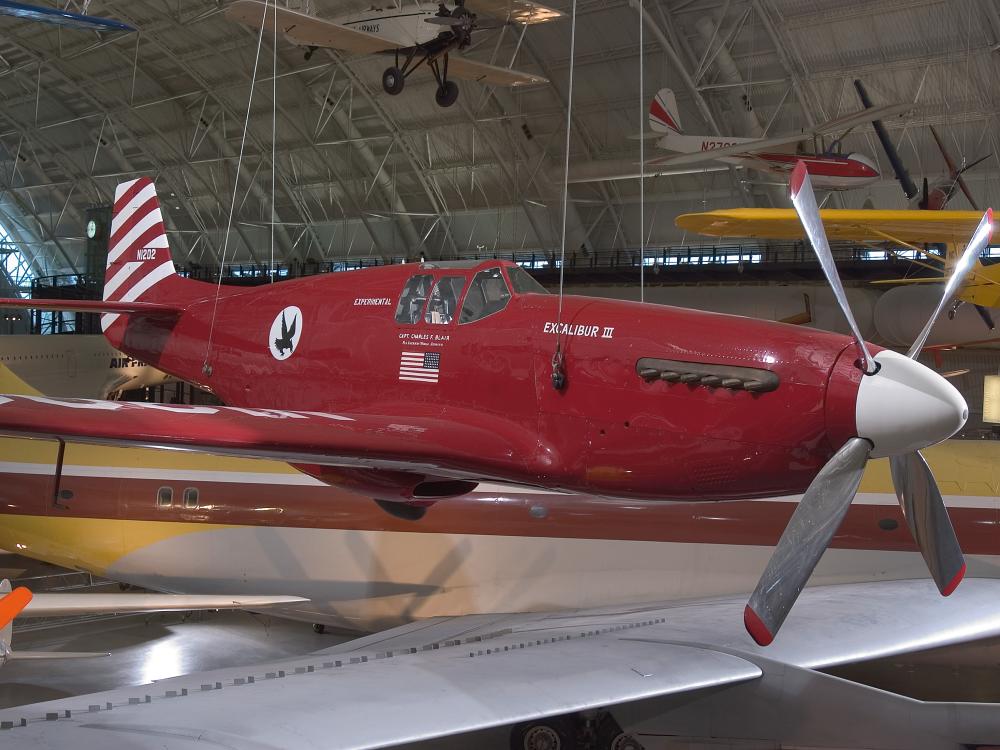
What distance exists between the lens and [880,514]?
27.5ft

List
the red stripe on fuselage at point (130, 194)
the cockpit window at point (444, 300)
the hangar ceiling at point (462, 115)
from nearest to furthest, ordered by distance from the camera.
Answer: the cockpit window at point (444, 300), the red stripe on fuselage at point (130, 194), the hangar ceiling at point (462, 115)

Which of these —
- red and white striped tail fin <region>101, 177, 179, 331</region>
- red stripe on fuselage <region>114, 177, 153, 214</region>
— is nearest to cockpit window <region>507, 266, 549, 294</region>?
red and white striped tail fin <region>101, 177, 179, 331</region>

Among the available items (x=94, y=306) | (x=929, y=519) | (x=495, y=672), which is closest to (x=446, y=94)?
(x=94, y=306)

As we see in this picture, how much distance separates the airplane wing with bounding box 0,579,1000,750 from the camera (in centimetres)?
476

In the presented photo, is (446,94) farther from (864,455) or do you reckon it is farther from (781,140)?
(864,455)

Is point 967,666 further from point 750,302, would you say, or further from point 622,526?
point 750,302

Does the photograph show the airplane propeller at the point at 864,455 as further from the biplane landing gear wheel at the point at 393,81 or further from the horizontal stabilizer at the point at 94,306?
the biplane landing gear wheel at the point at 393,81

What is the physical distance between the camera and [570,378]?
4359 millimetres

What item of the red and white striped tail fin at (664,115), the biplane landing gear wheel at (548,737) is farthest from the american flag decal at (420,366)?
the red and white striped tail fin at (664,115)

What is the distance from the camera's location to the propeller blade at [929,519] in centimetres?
378

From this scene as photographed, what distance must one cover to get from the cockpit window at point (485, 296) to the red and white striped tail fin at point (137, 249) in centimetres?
318

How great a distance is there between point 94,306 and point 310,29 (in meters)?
9.58

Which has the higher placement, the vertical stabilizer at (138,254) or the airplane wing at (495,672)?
the vertical stabilizer at (138,254)

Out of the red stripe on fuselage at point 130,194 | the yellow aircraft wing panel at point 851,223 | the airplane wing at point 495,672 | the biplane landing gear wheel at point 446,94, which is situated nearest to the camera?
the airplane wing at point 495,672
